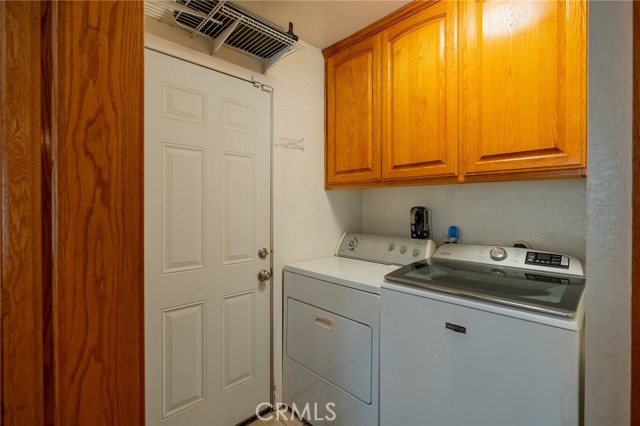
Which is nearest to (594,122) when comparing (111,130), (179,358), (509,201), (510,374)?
(111,130)

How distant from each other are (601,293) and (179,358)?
1.68 m

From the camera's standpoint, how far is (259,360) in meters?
1.79

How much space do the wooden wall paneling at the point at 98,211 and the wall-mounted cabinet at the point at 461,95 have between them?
4.63ft

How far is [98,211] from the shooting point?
1.59ft

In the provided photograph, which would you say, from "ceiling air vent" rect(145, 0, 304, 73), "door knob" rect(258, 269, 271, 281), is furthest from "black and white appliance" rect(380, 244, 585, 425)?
"ceiling air vent" rect(145, 0, 304, 73)

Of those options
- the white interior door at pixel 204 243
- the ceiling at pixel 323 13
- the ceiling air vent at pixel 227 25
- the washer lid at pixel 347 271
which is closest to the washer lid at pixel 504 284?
the washer lid at pixel 347 271

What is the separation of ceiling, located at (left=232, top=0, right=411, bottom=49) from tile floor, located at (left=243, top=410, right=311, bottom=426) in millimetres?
2428

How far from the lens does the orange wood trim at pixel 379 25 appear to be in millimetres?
1570

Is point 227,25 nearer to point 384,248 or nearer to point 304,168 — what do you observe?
point 304,168

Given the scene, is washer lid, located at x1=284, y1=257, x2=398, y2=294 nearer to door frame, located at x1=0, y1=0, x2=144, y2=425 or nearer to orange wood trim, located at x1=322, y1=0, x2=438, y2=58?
door frame, located at x1=0, y1=0, x2=144, y2=425

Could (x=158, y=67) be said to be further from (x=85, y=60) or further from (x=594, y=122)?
(x=594, y=122)

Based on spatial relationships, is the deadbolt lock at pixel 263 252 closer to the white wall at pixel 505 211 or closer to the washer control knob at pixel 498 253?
the white wall at pixel 505 211

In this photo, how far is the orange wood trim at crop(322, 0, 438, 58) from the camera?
1.57m

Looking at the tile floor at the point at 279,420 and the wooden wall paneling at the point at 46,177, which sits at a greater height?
the wooden wall paneling at the point at 46,177
